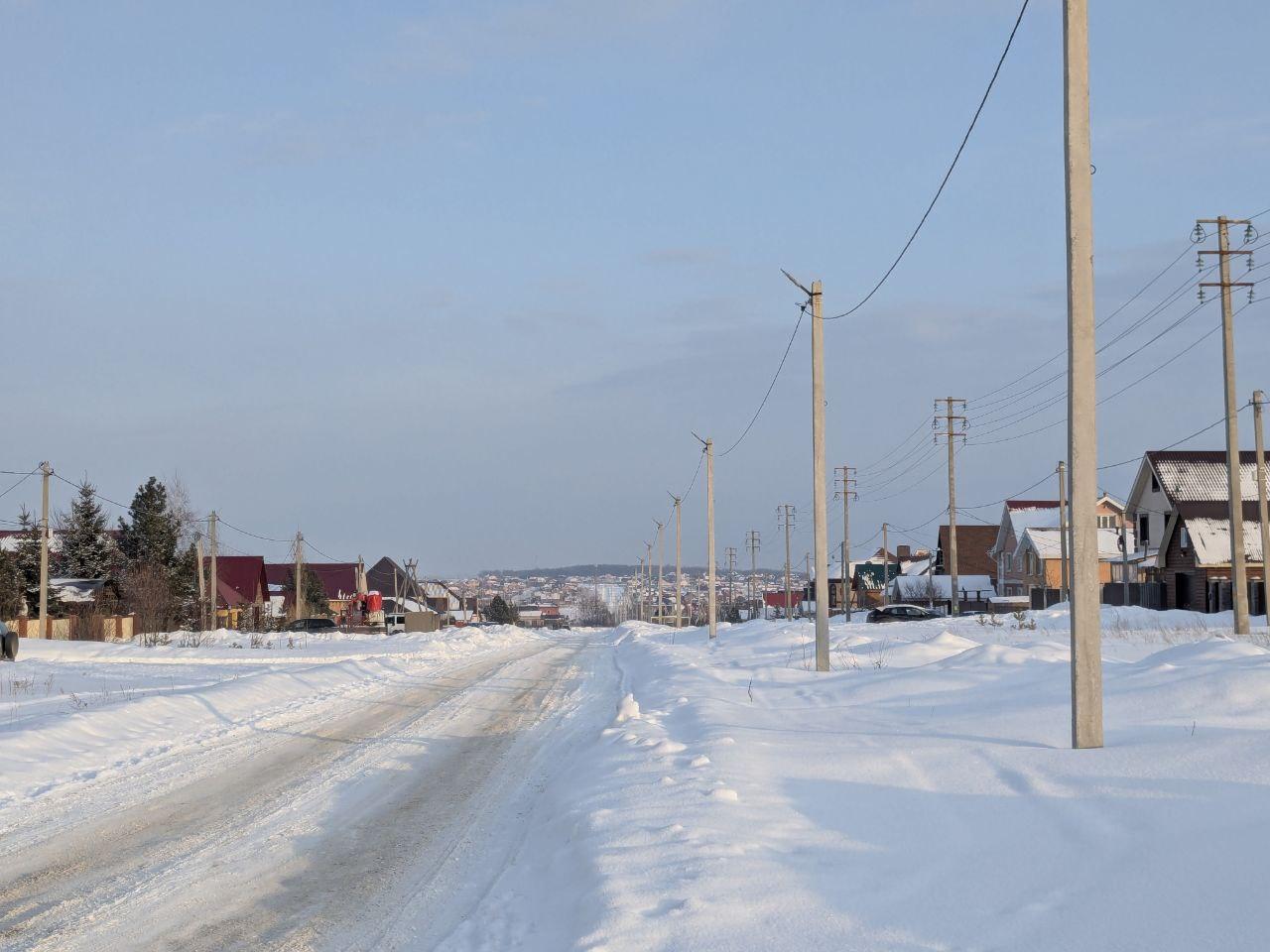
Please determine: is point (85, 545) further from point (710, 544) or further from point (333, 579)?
point (333, 579)

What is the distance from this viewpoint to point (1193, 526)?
5484 cm

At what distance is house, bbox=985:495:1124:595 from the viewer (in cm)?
8512

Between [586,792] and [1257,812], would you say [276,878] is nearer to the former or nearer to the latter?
[586,792]

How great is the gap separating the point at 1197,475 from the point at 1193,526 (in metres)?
4.59

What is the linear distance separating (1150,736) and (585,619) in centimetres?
18813

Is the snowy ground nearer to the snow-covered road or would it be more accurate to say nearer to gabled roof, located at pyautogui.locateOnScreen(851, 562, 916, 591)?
the snow-covered road

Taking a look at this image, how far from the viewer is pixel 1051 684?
44.5 ft

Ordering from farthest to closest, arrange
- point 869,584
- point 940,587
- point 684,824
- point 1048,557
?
1. point 869,584
2. point 940,587
3. point 1048,557
4. point 684,824

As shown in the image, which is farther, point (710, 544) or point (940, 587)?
point (940, 587)

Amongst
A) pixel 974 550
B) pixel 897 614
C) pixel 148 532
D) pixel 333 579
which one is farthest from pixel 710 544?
pixel 333 579

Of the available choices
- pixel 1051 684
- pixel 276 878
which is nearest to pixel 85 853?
pixel 276 878

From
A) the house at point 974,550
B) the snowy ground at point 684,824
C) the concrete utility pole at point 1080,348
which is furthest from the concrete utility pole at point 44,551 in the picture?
the house at point 974,550

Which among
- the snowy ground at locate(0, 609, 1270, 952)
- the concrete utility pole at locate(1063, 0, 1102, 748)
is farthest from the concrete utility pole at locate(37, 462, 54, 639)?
the concrete utility pole at locate(1063, 0, 1102, 748)

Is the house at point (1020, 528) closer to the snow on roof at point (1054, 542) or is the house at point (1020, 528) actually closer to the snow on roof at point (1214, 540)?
the snow on roof at point (1054, 542)
